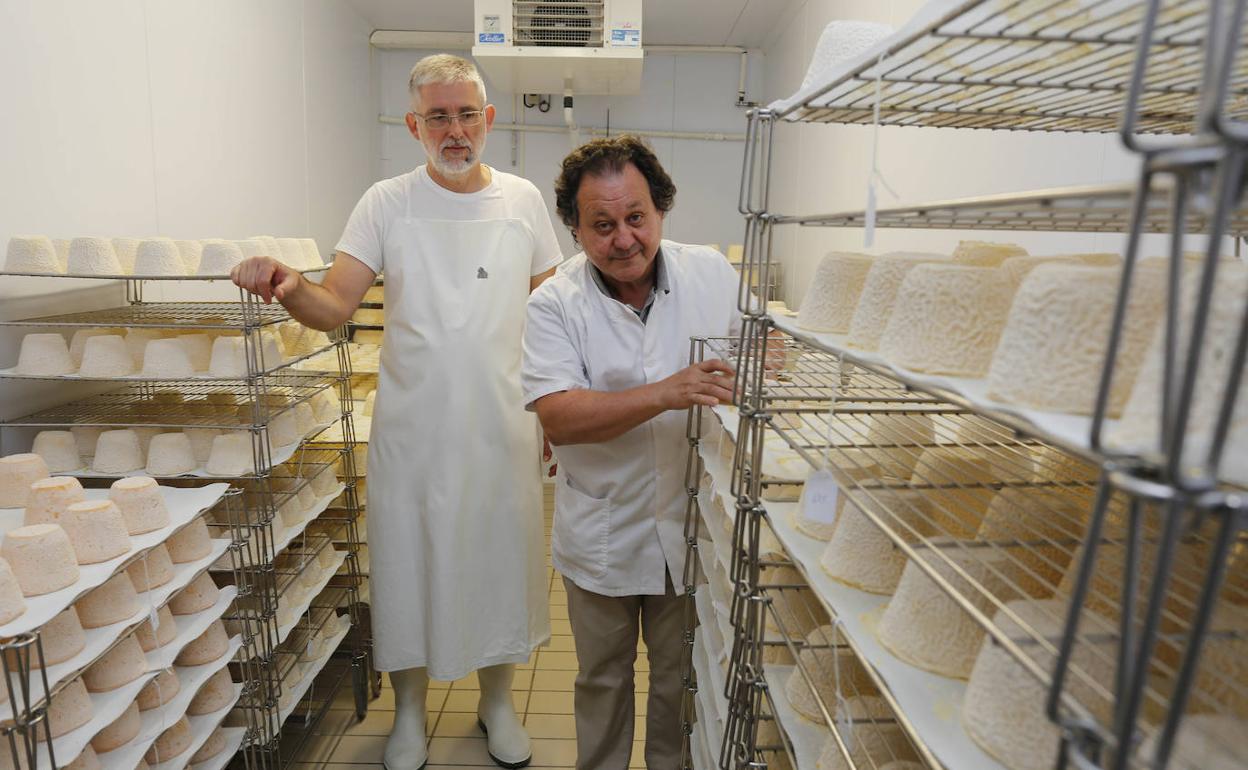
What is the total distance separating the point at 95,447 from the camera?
1818mm

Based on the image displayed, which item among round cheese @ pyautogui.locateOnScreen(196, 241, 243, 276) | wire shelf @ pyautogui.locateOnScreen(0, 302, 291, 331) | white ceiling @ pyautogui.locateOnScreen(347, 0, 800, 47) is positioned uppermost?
white ceiling @ pyautogui.locateOnScreen(347, 0, 800, 47)

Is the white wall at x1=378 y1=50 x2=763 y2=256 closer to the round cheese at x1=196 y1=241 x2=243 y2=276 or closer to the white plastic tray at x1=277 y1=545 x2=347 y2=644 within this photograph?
the white plastic tray at x1=277 y1=545 x2=347 y2=644

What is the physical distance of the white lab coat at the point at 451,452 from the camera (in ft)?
7.13

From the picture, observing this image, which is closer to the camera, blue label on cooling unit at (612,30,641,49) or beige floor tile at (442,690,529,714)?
beige floor tile at (442,690,529,714)

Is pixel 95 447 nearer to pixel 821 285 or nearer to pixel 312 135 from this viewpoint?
pixel 821 285

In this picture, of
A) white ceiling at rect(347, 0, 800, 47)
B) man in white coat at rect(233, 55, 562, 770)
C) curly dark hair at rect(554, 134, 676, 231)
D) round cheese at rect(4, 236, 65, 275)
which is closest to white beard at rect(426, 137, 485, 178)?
man in white coat at rect(233, 55, 562, 770)

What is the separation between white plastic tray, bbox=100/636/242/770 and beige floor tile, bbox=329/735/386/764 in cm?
67

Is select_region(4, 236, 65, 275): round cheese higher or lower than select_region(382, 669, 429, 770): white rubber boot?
higher

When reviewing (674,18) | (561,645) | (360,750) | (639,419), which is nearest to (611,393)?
(639,419)

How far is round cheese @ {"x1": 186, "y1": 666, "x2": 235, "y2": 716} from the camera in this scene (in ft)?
5.61

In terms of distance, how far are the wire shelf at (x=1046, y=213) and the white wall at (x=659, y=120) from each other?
378 centimetres

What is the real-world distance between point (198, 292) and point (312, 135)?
1353 millimetres

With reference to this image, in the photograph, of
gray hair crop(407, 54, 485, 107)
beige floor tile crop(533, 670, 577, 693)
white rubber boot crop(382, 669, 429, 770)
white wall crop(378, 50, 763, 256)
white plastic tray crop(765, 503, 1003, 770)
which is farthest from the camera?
white wall crop(378, 50, 763, 256)

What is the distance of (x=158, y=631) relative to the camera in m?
1.50
